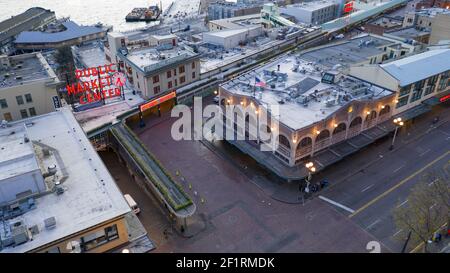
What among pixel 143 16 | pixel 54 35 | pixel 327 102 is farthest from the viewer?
pixel 143 16

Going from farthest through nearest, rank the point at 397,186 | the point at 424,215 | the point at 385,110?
the point at 385,110
the point at 397,186
the point at 424,215

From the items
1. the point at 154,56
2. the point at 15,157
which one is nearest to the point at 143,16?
the point at 154,56

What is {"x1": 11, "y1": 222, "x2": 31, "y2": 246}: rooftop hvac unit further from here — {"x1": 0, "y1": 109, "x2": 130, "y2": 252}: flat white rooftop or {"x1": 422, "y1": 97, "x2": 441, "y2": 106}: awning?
{"x1": 422, "y1": 97, "x2": 441, "y2": 106}: awning

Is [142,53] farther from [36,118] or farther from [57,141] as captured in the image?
[57,141]

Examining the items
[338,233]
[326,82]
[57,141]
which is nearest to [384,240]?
[338,233]

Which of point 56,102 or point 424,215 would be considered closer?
point 424,215

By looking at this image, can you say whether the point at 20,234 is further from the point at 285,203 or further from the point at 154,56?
the point at 154,56
